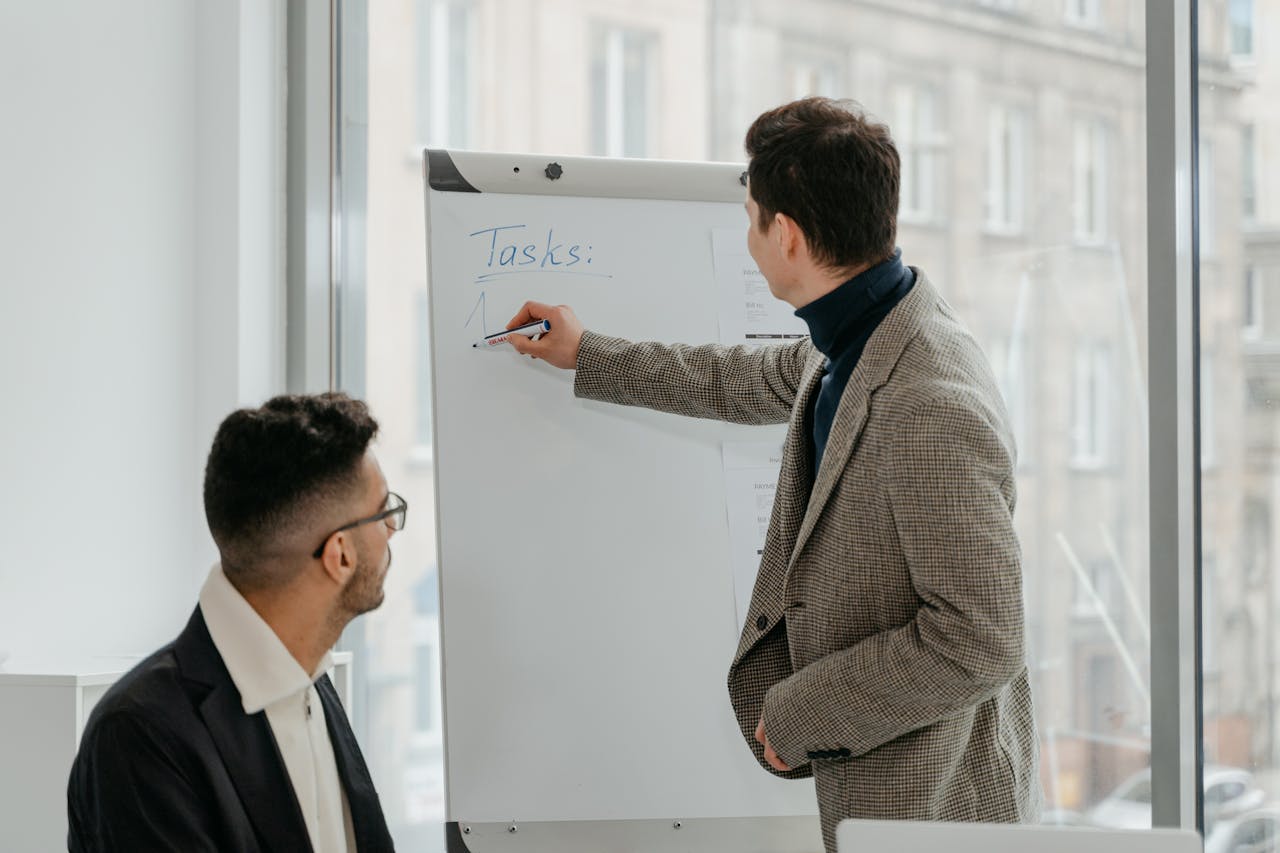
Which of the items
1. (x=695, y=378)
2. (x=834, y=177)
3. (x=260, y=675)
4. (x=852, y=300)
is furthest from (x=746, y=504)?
(x=260, y=675)

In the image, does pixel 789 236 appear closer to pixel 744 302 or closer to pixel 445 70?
pixel 744 302

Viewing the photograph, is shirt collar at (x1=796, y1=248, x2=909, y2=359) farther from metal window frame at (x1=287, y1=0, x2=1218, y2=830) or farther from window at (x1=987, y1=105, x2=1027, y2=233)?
window at (x1=987, y1=105, x2=1027, y2=233)

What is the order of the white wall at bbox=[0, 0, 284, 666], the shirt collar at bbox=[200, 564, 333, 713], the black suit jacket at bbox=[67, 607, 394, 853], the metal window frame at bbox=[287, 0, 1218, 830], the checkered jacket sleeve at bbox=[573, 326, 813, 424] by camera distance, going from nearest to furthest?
the black suit jacket at bbox=[67, 607, 394, 853], the shirt collar at bbox=[200, 564, 333, 713], the checkered jacket sleeve at bbox=[573, 326, 813, 424], the metal window frame at bbox=[287, 0, 1218, 830], the white wall at bbox=[0, 0, 284, 666]

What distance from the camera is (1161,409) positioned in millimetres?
2012

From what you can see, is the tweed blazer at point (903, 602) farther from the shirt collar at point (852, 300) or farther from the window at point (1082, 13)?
the window at point (1082, 13)

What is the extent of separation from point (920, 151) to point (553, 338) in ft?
3.06

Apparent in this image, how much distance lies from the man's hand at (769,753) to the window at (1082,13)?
56.7 inches

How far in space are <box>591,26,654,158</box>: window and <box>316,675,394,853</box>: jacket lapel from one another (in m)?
1.65

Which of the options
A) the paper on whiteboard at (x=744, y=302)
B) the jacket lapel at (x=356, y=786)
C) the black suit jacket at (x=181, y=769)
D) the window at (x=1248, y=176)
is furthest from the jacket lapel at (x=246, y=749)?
the window at (x=1248, y=176)

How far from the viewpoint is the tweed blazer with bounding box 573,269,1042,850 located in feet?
4.46

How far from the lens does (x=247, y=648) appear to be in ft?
4.43

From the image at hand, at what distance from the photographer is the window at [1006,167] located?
7.51ft

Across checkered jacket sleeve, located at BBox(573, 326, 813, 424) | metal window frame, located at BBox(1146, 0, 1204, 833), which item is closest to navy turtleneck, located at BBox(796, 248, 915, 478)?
checkered jacket sleeve, located at BBox(573, 326, 813, 424)

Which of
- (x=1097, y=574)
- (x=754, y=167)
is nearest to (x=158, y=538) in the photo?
(x=754, y=167)
